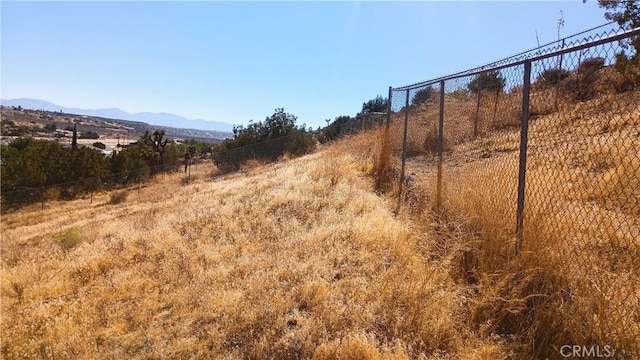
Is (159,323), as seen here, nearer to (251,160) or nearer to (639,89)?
(639,89)

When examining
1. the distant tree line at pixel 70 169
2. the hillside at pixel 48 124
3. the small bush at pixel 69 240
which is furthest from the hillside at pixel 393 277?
the hillside at pixel 48 124

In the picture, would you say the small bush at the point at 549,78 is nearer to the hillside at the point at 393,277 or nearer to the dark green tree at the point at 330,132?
the hillside at the point at 393,277

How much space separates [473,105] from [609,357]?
4.01m

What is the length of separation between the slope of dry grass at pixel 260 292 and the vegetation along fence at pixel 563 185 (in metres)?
0.66

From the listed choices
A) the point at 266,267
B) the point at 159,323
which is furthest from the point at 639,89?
the point at 159,323

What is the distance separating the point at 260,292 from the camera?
4.21 metres

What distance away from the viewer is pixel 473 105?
579 cm

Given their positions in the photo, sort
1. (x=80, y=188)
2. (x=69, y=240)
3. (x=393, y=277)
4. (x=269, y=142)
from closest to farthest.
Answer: (x=393, y=277)
(x=69, y=240)
(x=269, y=142)
(x=80, y=188)

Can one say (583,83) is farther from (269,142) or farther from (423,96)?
(269,142)

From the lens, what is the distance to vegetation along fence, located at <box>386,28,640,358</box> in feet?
8.79

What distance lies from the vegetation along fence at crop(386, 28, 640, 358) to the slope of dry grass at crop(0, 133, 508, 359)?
659mm

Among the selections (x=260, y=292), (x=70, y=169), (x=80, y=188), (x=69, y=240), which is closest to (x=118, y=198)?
(x=80, y=188)

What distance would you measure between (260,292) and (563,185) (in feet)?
12.1

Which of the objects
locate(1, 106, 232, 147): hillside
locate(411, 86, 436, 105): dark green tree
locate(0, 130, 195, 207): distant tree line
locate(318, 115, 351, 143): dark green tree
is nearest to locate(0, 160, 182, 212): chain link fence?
locate(0, 130, 195, 207): distant tree line
